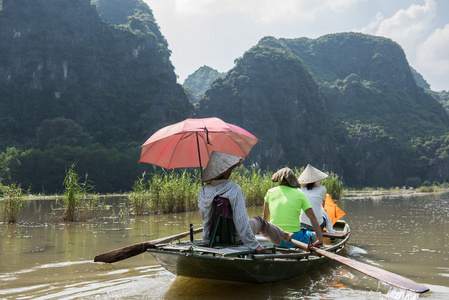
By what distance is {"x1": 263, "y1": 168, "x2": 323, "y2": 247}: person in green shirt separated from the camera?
500cm

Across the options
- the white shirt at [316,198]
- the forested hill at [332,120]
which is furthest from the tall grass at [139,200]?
the forested hill at [332,120]

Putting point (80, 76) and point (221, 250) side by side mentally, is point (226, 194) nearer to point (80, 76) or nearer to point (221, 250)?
point (221, 250)

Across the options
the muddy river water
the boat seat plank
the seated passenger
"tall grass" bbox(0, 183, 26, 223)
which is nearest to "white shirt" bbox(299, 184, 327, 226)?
the muddy river water

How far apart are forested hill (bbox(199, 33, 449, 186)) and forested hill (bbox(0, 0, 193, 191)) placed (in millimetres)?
15540

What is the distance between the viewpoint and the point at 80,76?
70.3 m

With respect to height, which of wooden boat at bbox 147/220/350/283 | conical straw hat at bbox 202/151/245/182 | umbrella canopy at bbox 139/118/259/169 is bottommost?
wooden boat at bbox 147/220/350/283

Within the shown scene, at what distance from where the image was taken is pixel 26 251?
679cm

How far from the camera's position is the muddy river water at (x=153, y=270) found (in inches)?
170

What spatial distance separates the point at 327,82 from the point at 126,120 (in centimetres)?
6334

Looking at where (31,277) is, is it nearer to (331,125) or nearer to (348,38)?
(331,125)

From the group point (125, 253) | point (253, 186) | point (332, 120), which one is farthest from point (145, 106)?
point (125, 253)

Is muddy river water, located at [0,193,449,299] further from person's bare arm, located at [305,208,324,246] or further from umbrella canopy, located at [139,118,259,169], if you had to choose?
umbrella canopy, located at [139,118,259,169]

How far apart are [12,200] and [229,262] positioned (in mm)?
8358

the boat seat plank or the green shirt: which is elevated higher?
the green shirt
